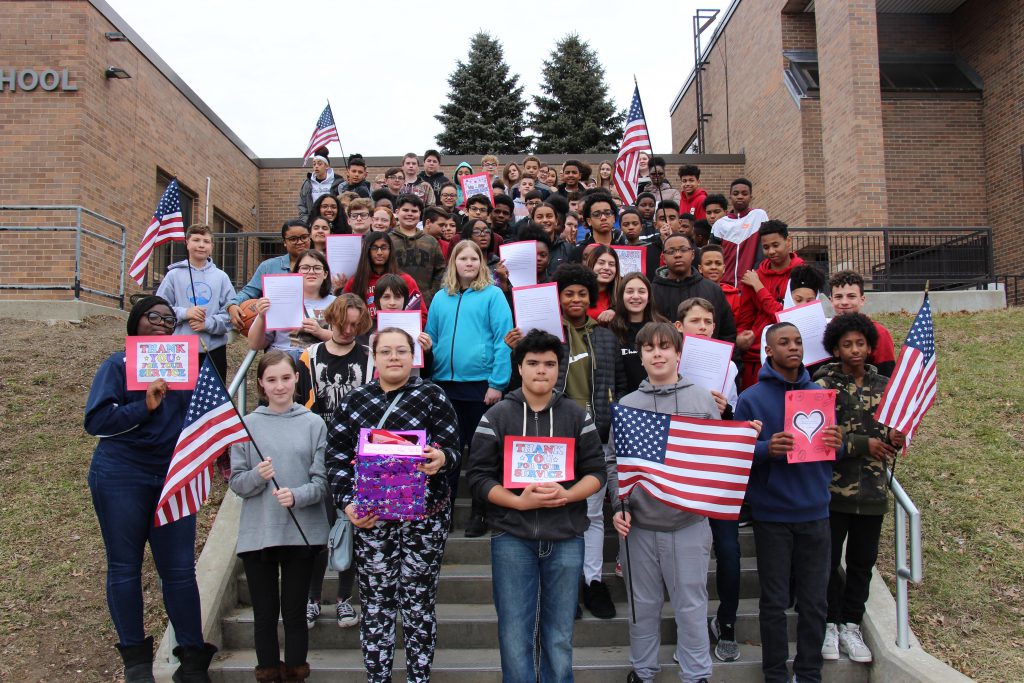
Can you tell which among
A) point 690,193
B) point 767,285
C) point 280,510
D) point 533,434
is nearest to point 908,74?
point 690,193

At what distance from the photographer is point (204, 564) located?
519 centimetres

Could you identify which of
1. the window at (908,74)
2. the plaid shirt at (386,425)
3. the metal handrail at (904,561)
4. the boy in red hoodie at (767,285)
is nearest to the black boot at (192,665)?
the plaid shirt at (386,425)

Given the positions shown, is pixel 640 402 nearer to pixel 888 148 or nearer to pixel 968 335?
pixel 968 335

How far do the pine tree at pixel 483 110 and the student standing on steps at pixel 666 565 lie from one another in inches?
1103

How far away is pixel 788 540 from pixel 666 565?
692 millimetres

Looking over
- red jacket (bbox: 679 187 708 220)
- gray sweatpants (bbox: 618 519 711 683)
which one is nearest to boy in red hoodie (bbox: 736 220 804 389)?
gray sweatpants (bbox: 618 519 711 683)

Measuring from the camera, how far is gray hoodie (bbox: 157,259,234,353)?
19.7ft

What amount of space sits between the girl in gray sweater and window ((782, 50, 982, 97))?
609 inches

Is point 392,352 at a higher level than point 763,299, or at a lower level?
lower

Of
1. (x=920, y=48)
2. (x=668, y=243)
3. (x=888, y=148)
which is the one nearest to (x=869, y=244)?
(x=888, y=148)

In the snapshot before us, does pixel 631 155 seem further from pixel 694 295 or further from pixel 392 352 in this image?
pixel 392 352

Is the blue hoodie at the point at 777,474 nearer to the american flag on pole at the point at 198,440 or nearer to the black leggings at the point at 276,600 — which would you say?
the black leggings at the point at 276,600

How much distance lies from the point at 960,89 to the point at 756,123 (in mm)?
4409

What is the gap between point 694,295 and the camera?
5816mm
